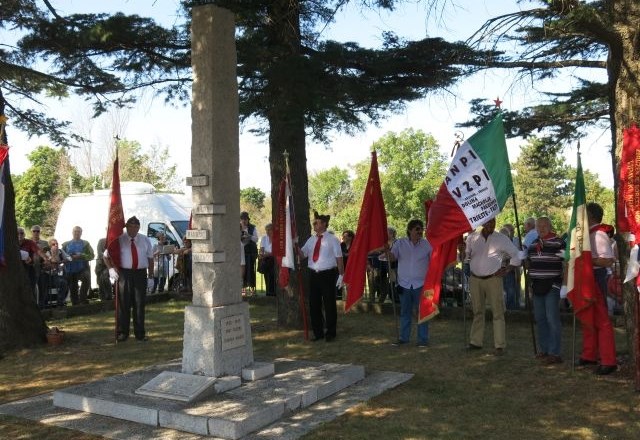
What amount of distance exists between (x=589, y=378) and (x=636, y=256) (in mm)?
1665

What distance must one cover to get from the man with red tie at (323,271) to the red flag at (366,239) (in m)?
0.25

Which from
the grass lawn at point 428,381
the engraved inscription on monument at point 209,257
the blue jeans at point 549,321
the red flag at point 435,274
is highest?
the engraved inscription on monument at point 209,257

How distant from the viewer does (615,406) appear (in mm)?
6520

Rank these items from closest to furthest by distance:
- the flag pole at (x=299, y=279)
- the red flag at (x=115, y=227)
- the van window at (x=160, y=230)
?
1. the flag pole at (x=299, y=279)
2. the red flag at (x=115, y=227)
3. the van window at (x=160, y=230)

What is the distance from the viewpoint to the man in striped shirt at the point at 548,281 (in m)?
8.26

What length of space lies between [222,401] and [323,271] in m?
3.92

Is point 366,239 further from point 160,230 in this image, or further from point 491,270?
point 160,230

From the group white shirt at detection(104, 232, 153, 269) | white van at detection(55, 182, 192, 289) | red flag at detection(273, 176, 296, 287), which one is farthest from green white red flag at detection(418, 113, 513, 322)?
white van at detection(55, 182, 192, 289)

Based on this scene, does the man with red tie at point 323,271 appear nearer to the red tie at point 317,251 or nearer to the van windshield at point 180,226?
the red tie at point 317,251

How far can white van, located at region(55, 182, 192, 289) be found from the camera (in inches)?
671

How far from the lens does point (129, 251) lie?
10.6 m

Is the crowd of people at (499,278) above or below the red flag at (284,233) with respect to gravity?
below

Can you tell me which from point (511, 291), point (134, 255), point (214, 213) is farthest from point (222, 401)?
point (511, 291)

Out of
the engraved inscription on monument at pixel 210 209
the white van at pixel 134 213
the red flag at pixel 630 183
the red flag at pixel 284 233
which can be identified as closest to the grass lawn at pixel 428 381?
the red flag at pixel 284 233
